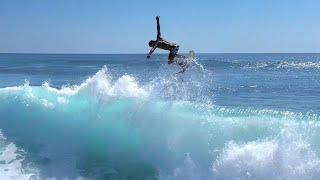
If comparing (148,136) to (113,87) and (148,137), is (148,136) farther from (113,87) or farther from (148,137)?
(113,87)

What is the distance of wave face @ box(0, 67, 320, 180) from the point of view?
1409 centimetres

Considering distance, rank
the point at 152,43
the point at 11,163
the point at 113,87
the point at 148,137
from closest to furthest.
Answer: the point at 152,43, the point at 11,163, the point at 148,137, the point at 113,87

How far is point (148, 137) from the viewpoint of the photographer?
54.2 feet

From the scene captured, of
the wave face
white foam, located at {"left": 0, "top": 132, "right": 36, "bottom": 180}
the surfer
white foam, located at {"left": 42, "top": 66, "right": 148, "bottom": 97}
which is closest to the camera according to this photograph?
the surfer

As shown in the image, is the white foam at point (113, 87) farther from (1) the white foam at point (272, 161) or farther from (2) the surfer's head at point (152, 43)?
(1) the white foam at point (272, 161)

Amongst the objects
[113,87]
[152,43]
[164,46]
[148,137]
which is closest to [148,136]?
[148,137]

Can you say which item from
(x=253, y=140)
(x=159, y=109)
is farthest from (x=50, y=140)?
(x=253, y=140)

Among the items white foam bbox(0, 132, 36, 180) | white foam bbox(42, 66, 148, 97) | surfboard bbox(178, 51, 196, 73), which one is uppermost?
surfboard bbox(178, 51, 196, 73)

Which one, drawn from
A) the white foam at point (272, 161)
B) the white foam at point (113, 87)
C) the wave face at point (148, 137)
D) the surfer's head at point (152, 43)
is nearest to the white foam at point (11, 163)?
the wave face at point (148, 137)

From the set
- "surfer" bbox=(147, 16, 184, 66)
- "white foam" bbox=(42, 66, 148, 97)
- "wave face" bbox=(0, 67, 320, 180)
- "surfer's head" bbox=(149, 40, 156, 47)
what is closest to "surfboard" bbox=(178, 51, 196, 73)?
"surfer" bbox=(147, 16, 184, 66)

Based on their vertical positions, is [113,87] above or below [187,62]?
below

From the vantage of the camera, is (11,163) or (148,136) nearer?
(11,163)

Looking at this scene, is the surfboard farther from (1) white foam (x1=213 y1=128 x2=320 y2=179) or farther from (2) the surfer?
(1) white foam (x1=213 y1=128 x2=320 y2=179)

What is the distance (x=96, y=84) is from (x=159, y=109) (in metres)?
3.24
